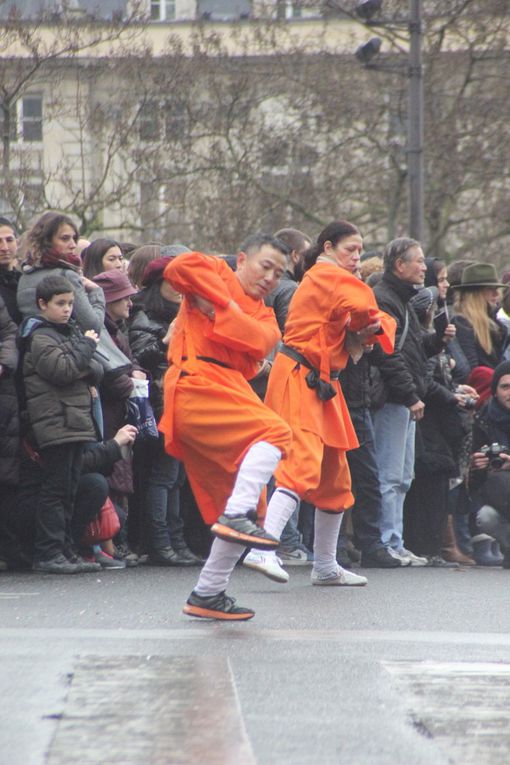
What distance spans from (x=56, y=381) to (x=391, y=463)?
96.0 inches

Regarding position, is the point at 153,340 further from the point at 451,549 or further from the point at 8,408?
the point at 451,549

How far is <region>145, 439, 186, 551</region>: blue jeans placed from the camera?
10.7 meters

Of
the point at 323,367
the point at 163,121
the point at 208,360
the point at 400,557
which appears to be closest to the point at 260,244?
the point at 208,360

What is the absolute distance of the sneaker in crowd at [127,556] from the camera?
10.7 m

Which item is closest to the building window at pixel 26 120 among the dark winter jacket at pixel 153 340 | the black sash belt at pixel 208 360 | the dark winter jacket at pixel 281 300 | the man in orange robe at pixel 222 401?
the dark winter jacket at pixel 153 340

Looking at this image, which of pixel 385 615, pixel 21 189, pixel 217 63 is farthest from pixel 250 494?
pixel 217 63

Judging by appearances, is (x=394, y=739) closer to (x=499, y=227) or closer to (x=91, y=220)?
(x=91, y=220)

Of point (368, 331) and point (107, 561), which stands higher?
point (368, 331)

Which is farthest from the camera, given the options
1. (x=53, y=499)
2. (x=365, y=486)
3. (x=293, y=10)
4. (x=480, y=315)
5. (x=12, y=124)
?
(x=293, y=10)

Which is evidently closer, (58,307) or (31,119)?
(58,307)

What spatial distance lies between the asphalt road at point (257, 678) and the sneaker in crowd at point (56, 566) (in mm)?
449

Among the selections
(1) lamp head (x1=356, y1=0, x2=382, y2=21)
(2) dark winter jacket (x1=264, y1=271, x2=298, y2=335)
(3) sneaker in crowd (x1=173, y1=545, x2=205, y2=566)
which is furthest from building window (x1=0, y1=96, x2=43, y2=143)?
(3) sneaker in crowd (x1=173, y1=545, x2=205, y2=566)

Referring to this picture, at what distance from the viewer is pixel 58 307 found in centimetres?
983

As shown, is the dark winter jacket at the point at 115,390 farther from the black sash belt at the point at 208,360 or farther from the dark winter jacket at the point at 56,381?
the black sash belt at the point at 208,360
